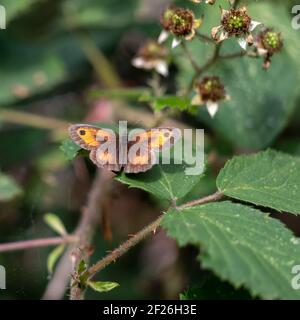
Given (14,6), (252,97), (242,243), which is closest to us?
(242,243)

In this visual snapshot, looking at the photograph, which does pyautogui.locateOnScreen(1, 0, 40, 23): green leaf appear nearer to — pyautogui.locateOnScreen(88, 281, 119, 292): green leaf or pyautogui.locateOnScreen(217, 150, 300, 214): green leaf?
pyautogui.locateOnScreen(217, 150, 300, 214): green leaf

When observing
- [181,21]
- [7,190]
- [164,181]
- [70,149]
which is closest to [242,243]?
[164,181]

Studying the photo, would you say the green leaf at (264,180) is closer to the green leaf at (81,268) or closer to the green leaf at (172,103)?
the green leaf at (172,103)

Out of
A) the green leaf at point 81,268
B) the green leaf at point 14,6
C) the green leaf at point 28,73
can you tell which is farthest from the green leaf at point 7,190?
the green leaf at point 81,268

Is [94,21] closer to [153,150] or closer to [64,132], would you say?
[64,132]

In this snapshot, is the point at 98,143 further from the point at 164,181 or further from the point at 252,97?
the point at 252,97

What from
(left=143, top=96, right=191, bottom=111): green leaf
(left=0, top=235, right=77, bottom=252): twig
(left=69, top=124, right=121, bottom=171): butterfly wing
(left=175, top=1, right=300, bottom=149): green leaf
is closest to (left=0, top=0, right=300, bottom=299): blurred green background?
(left=175, top=1, right=300, bottom=149): green leaf
